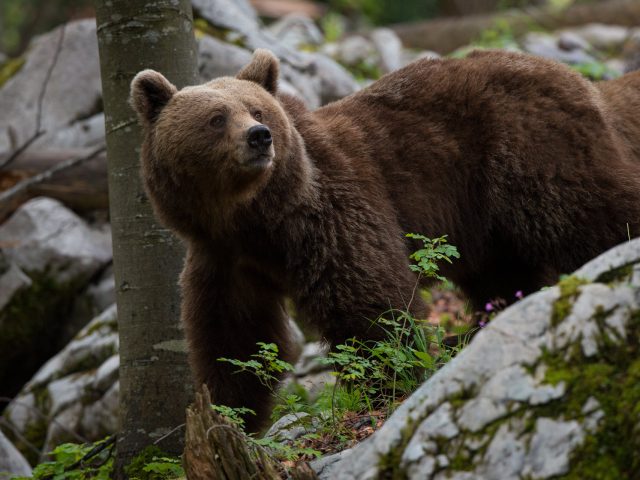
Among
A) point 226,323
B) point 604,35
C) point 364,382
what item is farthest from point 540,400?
point 604,35

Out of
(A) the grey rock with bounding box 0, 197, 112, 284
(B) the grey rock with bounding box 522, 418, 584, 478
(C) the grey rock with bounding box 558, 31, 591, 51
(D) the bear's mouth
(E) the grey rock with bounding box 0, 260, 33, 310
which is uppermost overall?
(B) the grey rock with bounding box 522, 418, 584, 478

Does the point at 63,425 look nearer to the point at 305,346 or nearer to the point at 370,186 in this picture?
the point at 305,346

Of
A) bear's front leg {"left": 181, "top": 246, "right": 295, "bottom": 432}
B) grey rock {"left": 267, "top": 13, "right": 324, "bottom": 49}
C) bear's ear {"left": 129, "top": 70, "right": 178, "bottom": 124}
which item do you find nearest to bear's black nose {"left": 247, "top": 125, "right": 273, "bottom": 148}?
bear's ear {"left": 129, "top": 70, "right": 178, "bottom": 124}

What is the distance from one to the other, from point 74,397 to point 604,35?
12651mm

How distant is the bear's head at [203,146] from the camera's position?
4992 mm

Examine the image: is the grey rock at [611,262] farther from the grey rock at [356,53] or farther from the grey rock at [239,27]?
the grey rock at [356,53]

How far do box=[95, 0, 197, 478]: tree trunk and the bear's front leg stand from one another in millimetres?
215

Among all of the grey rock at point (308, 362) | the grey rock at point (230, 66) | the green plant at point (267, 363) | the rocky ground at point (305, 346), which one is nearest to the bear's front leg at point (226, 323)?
the green plant at point (267, 363)

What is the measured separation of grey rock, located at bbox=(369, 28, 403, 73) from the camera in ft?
49.8

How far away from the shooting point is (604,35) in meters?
16.9

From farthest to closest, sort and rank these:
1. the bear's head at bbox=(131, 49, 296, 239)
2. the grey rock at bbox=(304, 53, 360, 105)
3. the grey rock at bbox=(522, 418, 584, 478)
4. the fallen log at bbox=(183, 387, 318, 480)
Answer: the grey rock at bbox=(304, 53, 360, 105), the bear's head at bbox=(131, 49, 296, 239), the fallen log at bbox=(183, 387, 318, 480), the grey rock at bbox=(522, 418, 584, 478)

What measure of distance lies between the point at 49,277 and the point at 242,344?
5.26 metres

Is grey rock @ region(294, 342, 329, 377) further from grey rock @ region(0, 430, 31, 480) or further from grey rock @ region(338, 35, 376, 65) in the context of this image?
grey rock @ region(338, 35, 376, 65)

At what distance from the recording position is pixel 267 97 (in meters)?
5.45
